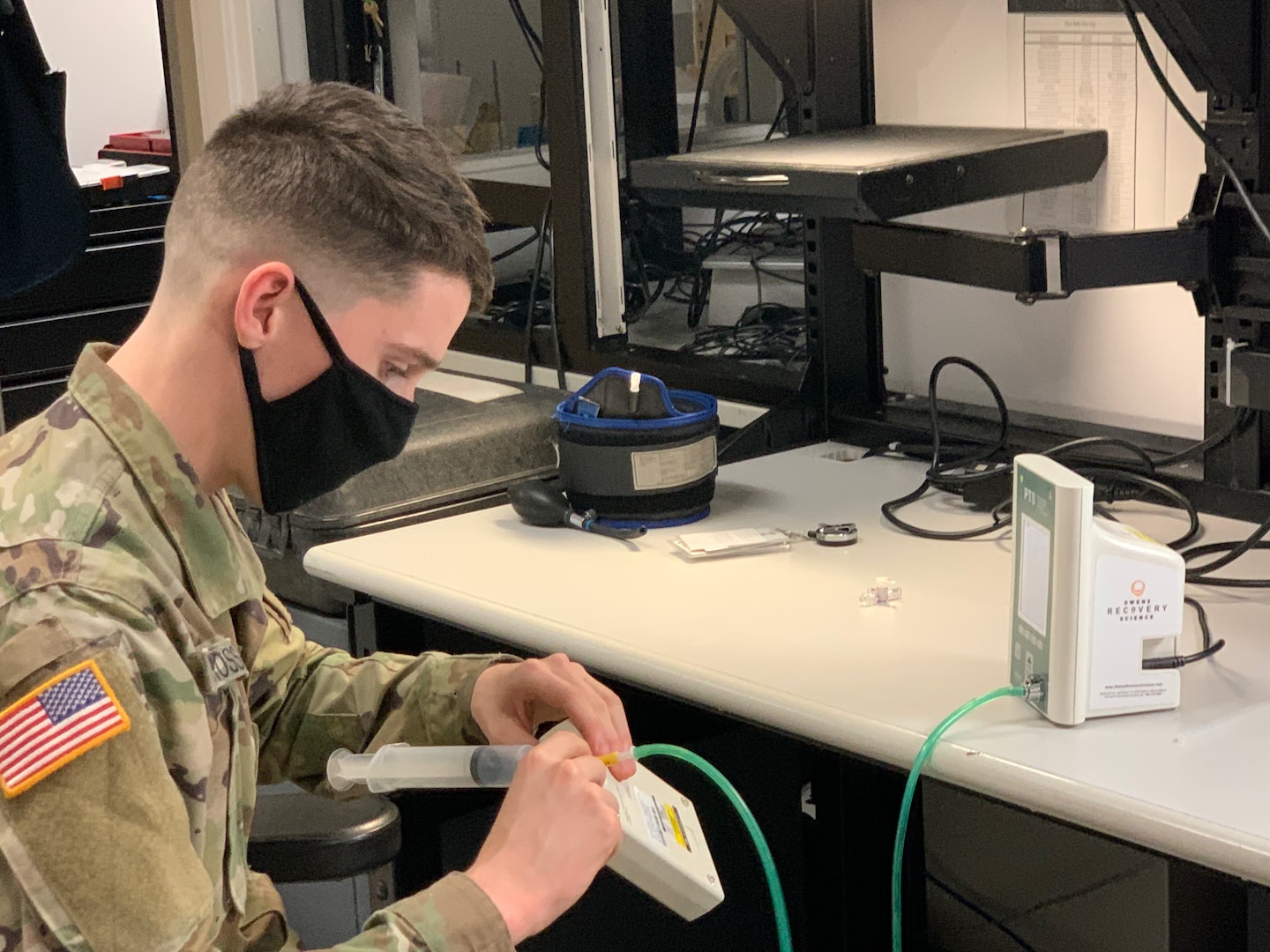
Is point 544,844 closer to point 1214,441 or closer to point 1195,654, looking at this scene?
point 1195,654

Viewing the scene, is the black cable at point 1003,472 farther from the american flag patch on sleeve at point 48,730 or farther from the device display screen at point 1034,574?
the american flag patch on sleeve at point 48,730

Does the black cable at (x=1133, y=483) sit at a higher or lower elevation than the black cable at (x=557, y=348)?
lower

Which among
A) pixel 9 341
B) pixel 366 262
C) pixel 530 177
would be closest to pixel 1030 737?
pixel 366 262

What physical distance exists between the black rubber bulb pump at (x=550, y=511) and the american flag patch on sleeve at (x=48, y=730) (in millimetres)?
847

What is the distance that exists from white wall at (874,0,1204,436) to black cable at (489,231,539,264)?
0.64 meters

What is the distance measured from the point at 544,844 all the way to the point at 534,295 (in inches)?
Answer: 58.1

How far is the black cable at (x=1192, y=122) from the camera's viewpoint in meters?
1.53

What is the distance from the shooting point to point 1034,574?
120 centimetres

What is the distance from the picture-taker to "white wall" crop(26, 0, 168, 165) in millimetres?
4281

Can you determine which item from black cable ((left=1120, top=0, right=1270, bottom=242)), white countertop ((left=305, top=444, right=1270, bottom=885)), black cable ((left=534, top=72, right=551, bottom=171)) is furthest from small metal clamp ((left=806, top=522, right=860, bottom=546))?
black cable ((left=534, top=72, right=551, bottom=171))

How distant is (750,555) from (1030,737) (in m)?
0.50

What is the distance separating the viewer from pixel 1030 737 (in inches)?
45.0

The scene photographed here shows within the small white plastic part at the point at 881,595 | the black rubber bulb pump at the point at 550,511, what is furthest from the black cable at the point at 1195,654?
the black rubber bulb pump at the point at 550,511

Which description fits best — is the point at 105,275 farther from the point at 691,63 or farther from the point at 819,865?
the point at 819,865
